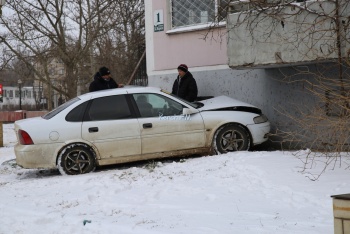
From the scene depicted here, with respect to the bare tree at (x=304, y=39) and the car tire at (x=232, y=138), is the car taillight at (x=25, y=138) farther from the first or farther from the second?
the bare tree at (x=304, y=39)

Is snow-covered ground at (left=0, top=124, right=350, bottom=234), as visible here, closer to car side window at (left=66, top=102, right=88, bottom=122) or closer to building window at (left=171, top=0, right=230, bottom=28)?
car side window at (left=66, top=102, right=88, bottom=122)

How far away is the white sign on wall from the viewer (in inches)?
472

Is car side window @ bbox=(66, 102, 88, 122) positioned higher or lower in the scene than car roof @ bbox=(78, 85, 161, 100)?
lower

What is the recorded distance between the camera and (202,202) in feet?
19.5

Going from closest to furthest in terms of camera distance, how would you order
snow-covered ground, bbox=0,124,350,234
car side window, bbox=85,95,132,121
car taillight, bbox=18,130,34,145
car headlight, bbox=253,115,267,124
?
1. snow-covered ground, bbox=0,124,350,234
2. car taillight, bbox=18,130,34,145
3. car side window, bbox=85,95,132,121
4. car headlight, bbox=253,115,267,124

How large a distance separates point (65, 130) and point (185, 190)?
9.23 ft

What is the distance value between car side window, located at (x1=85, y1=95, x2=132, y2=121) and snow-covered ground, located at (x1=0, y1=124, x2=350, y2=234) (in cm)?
100

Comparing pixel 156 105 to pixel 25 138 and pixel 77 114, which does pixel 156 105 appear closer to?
pixel 77 114

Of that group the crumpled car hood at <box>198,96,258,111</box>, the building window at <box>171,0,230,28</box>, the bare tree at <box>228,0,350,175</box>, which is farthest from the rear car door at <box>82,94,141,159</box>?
the building window at <box>171,0,230,28</box>

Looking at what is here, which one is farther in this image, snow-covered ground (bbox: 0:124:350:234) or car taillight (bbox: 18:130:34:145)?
car taillight (bbox: 18:130:34:145)

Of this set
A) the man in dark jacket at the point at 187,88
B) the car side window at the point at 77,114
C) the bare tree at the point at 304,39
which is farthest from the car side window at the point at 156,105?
the bare tree at the point at 304,39

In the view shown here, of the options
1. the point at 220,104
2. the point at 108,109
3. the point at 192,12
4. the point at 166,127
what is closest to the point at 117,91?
the point at 108,109

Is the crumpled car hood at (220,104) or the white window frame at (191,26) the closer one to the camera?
the crumpled car hood at (220,104)

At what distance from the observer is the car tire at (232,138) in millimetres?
8859
